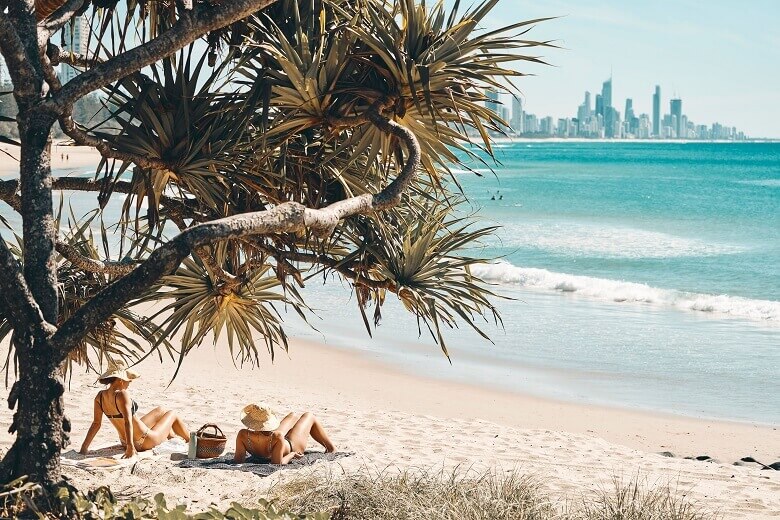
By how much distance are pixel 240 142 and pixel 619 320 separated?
1315 centimetres

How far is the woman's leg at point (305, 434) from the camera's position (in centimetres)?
672

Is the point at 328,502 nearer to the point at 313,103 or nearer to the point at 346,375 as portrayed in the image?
the point at 313,103

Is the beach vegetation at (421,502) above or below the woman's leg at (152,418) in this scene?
above

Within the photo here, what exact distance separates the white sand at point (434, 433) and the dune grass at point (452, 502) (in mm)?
731

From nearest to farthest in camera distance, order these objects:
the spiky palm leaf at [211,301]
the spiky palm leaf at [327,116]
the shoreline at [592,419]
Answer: the spiky palm leaf at [327,116], the spiky palm leaf at [211,301], the shoreline at [592,419]

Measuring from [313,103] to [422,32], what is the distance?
0.59m

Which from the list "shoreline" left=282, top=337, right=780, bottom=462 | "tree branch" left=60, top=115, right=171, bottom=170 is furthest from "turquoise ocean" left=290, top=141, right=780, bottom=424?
"tree branch" left=60, top=115, right=171, bottom=170

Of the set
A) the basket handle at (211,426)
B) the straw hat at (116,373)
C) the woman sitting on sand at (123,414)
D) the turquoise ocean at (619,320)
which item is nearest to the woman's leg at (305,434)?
the basket handle at (211,426)

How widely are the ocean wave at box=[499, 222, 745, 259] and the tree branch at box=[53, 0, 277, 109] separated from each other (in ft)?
82.5

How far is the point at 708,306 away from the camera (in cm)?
1848

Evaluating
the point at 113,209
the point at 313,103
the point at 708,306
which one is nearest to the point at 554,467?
the point at 313,103

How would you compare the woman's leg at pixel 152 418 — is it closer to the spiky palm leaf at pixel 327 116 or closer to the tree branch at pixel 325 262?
the spiky palm leaf at pixel 327 116

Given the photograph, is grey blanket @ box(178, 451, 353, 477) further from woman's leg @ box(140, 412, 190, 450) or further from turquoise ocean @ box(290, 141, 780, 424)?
turquoise ocean @ box(290, 141, 780, 424)

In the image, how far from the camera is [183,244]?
3.32 metres
